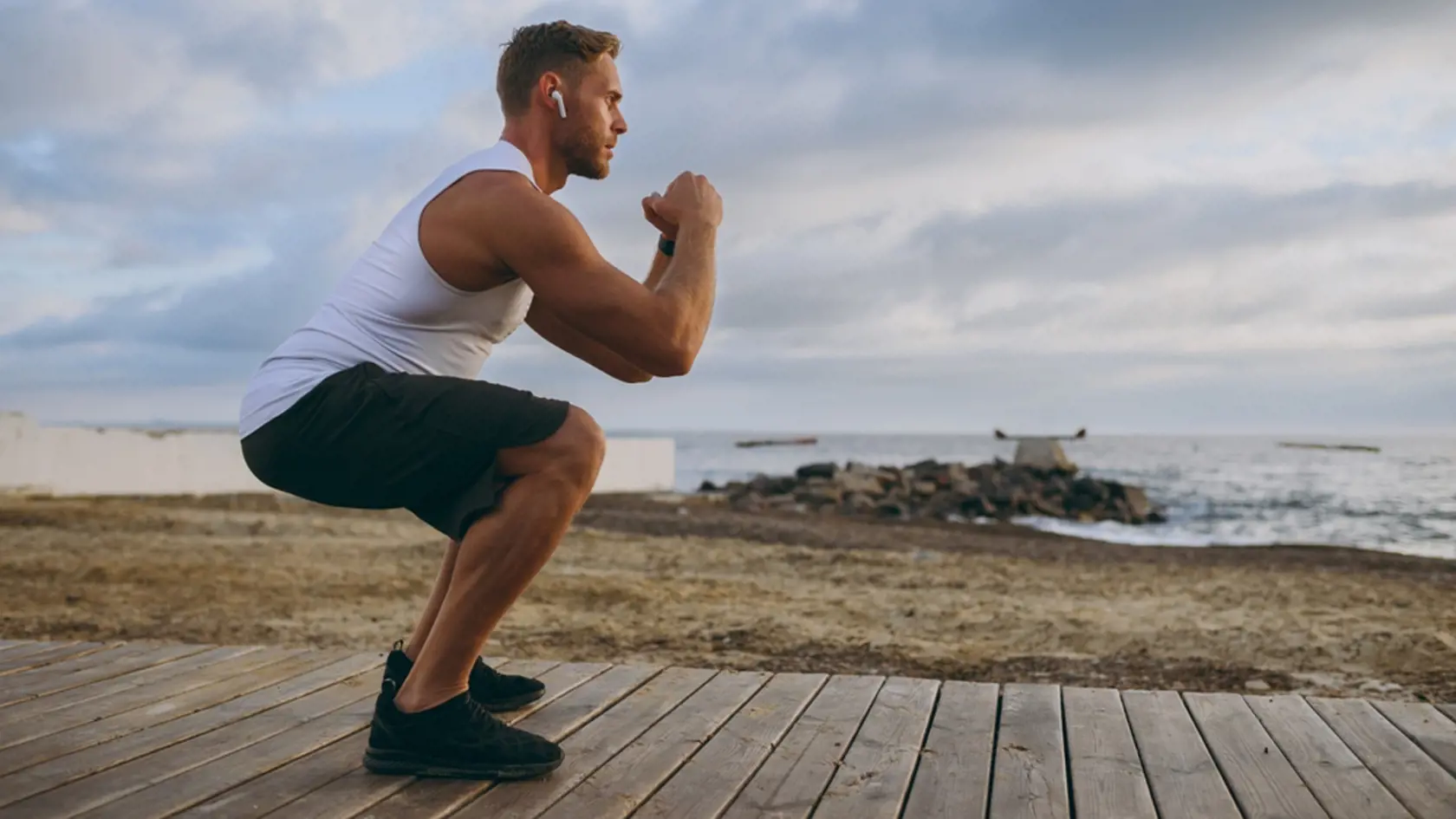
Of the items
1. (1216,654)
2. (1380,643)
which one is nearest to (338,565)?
(1216,654)

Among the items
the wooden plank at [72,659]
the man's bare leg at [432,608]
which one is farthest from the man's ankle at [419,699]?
the wooden plank at [72,659]

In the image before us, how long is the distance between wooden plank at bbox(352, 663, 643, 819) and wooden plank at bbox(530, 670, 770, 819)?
0.19 metres

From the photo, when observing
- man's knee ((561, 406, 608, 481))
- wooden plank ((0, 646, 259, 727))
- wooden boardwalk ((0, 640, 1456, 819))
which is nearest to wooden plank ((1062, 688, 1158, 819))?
wooden boardwalk ((0, 640, 1456, 819))

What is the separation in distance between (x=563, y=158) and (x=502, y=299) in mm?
352

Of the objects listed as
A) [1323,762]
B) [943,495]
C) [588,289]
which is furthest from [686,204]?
[943,495]

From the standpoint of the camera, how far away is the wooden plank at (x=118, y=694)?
2.77 metres

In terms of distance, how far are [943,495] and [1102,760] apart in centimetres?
1549

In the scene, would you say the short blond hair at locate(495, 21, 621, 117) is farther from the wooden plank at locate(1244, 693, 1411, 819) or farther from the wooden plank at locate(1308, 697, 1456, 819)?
the wooden plank at locate(1308, 697, 1456, 819)

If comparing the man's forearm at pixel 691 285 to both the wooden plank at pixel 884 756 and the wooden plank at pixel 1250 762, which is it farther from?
the wooden plank at pixel 1250 762

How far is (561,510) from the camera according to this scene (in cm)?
233

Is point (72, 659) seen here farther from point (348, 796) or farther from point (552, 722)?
point (348, 796)

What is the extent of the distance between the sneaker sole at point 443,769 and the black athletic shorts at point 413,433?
1.50 feet

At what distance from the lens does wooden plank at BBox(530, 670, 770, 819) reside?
2180 mm

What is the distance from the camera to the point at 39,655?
3631 mm
